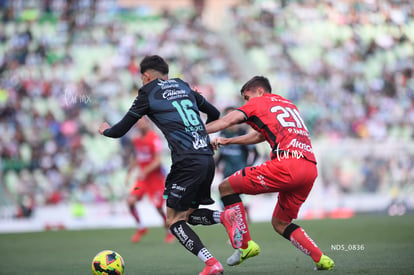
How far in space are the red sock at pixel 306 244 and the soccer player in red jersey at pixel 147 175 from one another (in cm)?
622

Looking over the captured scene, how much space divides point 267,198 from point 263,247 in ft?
28.3

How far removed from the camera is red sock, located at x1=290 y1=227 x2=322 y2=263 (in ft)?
24.3

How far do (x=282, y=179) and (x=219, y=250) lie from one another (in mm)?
3911

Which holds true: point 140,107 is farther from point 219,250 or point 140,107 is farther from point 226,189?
point 219,250

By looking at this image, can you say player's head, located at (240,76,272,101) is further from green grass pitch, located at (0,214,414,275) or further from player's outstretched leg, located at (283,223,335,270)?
green grass pitch, located at (0,214,414,275)

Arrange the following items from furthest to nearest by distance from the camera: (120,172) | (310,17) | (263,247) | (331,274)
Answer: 1. (310,17)
2. (120,172)
3. (263,247)
4. (331,274)

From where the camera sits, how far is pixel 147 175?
1377cm

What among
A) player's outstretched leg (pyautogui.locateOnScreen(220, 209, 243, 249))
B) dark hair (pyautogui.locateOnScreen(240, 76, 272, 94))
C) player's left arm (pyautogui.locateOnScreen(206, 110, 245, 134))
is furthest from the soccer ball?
dark hair (pyautogui.locateOnScreen(240, 76, 272, 94))

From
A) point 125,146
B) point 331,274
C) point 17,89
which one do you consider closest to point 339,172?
point 125,146

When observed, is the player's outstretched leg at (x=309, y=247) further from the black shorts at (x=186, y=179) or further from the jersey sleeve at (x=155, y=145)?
the jersey sleeve at (x=155, y=145)

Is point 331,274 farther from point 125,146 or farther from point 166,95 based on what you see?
point 125,146

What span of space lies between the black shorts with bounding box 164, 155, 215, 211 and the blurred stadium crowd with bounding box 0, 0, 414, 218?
12518 mm

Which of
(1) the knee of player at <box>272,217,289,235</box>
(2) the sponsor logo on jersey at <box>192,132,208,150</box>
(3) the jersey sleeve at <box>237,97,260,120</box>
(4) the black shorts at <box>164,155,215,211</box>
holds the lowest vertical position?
(1) the knee of player at <box>272,217,289,235</box>

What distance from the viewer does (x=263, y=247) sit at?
11.1 meters
